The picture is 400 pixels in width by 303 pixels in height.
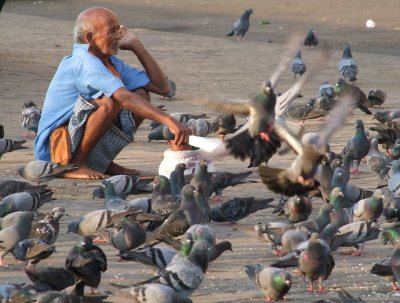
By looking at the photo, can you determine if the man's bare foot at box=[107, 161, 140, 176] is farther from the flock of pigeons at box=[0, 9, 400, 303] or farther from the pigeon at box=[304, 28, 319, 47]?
the pigeon at box=[304, 28, 319, 47]

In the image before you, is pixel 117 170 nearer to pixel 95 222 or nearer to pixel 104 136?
pixel 104 136

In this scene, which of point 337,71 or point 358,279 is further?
point 337,71

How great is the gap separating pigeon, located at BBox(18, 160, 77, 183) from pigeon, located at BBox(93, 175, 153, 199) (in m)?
0.55

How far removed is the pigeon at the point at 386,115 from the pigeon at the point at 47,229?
5775mm

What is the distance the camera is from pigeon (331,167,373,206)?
1050 centimetres

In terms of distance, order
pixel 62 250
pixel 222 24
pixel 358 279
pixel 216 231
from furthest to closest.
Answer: pixel 222 24 → pixel 216 231 → pixel 62 250 → pixel 358 279

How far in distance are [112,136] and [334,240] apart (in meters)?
3.28

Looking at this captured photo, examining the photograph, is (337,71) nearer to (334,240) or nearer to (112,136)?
(112,136)

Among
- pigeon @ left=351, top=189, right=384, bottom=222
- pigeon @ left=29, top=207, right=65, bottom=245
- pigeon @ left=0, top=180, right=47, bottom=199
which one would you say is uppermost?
pigeon @ left=351, top=189, right=384, bottom=222

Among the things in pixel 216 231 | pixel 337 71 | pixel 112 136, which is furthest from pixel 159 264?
pixel 337 71

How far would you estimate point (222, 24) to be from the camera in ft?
84.3

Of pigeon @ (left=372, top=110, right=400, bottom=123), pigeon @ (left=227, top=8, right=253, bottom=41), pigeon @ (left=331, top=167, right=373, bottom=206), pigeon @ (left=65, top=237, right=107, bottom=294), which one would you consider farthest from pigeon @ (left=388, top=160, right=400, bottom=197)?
pigeon @ (left=227, top=8, right=253, bottom=41)

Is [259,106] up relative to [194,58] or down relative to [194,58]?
up

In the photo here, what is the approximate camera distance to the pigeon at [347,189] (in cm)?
1050
